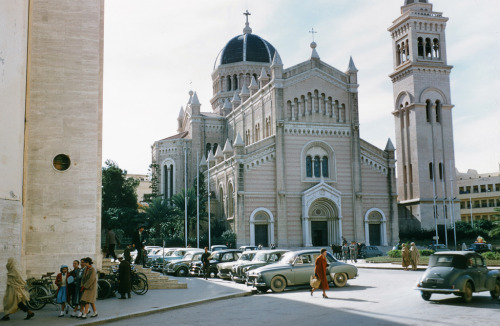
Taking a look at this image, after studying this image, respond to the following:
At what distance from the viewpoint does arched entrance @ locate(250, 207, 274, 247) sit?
47.9 m

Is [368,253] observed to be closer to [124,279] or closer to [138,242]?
[138,242]

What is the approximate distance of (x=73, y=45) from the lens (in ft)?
63.9

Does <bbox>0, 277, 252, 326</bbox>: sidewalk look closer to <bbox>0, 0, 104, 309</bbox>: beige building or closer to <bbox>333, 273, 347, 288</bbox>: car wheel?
<bbox>0, 0, 104, 309</bbox>: beige building

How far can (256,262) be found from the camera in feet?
75.6

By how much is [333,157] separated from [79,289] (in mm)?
38708

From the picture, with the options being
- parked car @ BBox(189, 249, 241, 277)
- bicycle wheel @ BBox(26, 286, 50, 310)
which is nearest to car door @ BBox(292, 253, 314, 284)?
parked car @ BBox(189, 249, 241, 277)

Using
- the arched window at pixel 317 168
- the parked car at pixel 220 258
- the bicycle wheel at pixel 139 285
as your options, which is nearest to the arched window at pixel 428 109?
the arched window at pixel 317 168

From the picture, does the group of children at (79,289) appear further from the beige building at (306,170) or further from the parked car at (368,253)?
the beige building at (306,170)

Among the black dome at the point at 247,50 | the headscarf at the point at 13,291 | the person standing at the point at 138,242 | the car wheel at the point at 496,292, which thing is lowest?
the car wheel at the point at 496,292

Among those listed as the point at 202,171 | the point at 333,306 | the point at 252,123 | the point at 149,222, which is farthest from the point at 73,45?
the point at 202,171

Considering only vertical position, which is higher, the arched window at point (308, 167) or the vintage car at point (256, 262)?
the arched window at point (308, 167)

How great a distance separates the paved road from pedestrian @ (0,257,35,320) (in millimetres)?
2583

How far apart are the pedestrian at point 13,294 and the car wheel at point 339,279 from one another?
10.2 meters

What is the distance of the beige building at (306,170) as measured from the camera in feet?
159
